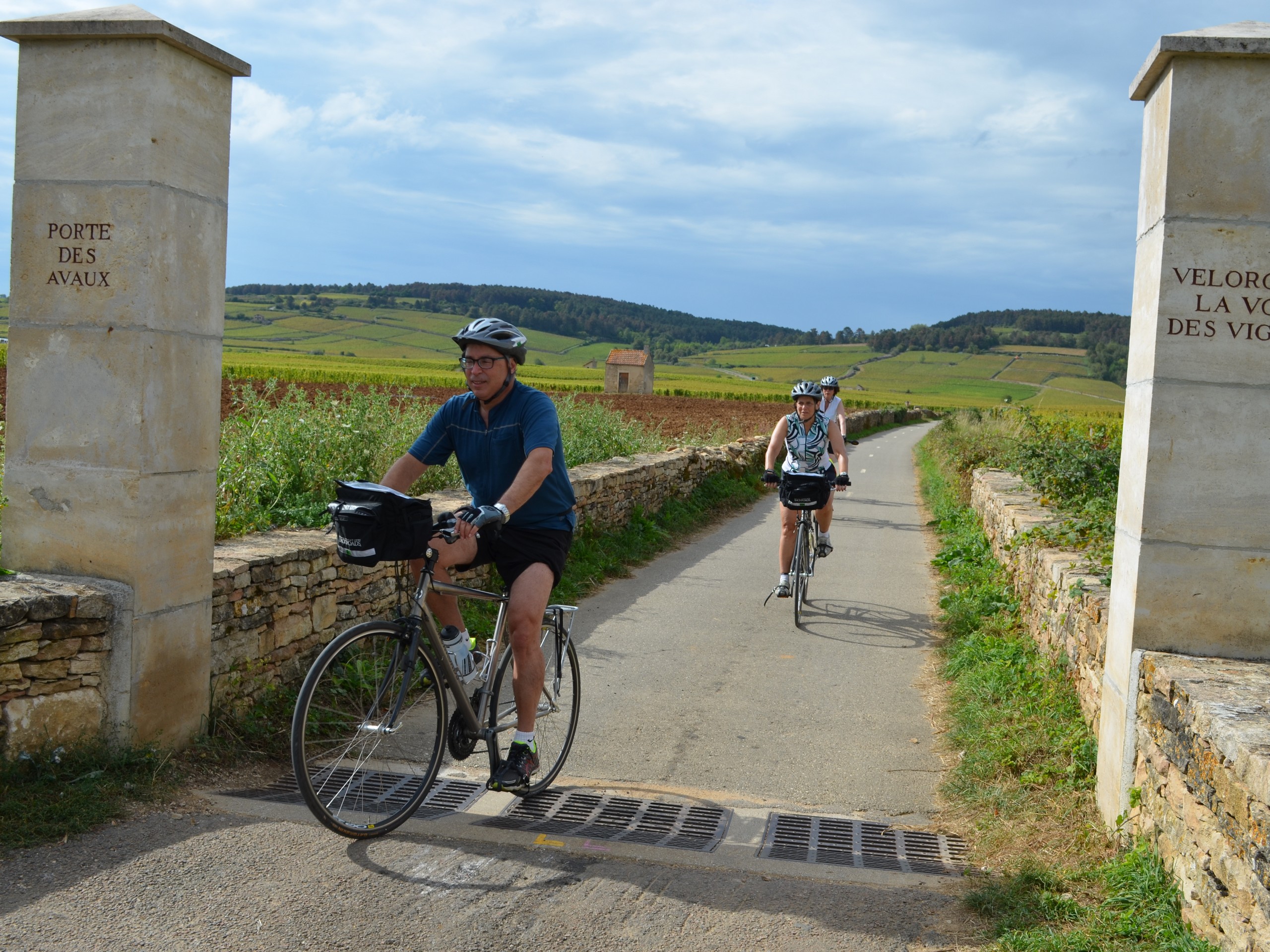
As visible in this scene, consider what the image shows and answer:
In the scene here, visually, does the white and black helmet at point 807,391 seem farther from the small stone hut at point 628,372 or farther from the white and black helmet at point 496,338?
the small stone hut at point 628,372

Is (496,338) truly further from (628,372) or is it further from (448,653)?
(628,372)

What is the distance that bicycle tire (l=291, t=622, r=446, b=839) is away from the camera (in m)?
3.87

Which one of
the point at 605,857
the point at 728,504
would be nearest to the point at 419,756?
the point at 605,857

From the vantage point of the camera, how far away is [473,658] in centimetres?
454

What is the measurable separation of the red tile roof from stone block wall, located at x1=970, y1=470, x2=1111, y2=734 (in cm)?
6755

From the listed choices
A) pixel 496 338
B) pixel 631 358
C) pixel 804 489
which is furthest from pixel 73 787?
pixel 631 358

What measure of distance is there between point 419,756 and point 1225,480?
3.34 metres

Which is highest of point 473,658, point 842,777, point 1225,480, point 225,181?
point 225,181

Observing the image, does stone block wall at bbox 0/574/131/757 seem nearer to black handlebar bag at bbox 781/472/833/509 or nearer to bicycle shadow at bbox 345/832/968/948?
bicycle shadow at bbox 345/832/968/948

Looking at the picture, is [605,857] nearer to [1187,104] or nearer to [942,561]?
[1187,104]

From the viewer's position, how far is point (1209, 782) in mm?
3350

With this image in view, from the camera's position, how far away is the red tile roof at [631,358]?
3073 inches

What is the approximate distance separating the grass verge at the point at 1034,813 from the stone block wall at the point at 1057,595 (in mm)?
139

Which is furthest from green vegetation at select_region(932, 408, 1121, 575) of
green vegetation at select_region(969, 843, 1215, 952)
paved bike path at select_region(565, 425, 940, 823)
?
green vegetation at select_region(969, 843, 1215, 952)
